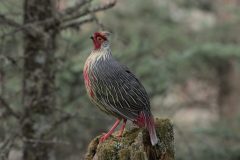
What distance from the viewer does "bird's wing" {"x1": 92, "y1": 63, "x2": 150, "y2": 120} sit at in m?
5.31

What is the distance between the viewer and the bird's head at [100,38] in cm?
544

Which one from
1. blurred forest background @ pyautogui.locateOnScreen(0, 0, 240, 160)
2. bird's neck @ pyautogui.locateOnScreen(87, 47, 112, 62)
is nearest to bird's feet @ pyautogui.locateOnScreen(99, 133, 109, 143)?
bird's neck @ pyautogui.locateOnScreen(87, 47, 112, 62)

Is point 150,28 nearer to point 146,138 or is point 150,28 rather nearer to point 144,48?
point 144,48

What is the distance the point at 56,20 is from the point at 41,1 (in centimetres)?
46

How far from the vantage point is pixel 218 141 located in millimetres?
15008

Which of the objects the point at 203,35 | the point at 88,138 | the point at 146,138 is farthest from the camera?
the point at 203,35

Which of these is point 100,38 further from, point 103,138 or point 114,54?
point 114,54

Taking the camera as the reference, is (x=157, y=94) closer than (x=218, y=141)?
Yes

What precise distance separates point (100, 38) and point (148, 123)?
2.96 ft

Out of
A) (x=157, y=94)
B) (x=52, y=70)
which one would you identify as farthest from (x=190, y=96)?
(x=52, y=70)

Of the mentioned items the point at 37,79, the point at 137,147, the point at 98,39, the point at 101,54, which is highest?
the point at 37,79

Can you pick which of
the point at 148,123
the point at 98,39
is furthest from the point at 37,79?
the point at 148,123

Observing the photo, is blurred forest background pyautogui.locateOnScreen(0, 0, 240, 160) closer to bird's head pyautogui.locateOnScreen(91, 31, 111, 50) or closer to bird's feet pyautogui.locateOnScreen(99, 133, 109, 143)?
bird's head pyautogui.locateOnScreen(91, 31, 111, 50)

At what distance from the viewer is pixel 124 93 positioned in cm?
534
